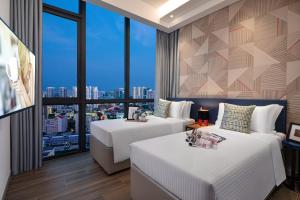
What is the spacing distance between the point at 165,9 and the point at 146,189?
3.64 meters

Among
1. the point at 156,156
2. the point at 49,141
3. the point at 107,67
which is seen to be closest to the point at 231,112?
the point at 156,156

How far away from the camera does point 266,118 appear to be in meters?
2.27

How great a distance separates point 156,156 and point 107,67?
122 inches

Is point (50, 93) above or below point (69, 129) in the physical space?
above

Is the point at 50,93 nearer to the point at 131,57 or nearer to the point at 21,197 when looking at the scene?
the point at 21,197

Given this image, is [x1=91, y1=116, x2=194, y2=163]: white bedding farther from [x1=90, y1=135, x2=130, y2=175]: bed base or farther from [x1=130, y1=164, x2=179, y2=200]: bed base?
[x1=130, y1=164, x2=179, y2=200]: bed base

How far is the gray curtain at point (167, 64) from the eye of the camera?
13.9 feet

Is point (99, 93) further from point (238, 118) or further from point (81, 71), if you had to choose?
point (238, 118)

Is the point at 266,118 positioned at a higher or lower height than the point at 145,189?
higher

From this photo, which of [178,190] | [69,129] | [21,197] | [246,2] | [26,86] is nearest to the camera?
[178,190]

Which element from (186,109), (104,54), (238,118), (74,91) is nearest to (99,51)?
(104,54)

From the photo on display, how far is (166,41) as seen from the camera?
14.5ft

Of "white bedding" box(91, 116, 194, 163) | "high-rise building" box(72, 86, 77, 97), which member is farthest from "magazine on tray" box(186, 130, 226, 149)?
"high-rise building" box(72, 86, 77, 97)

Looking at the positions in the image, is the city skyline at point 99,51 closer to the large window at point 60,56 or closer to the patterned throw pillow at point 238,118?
the large window at point 60,56
